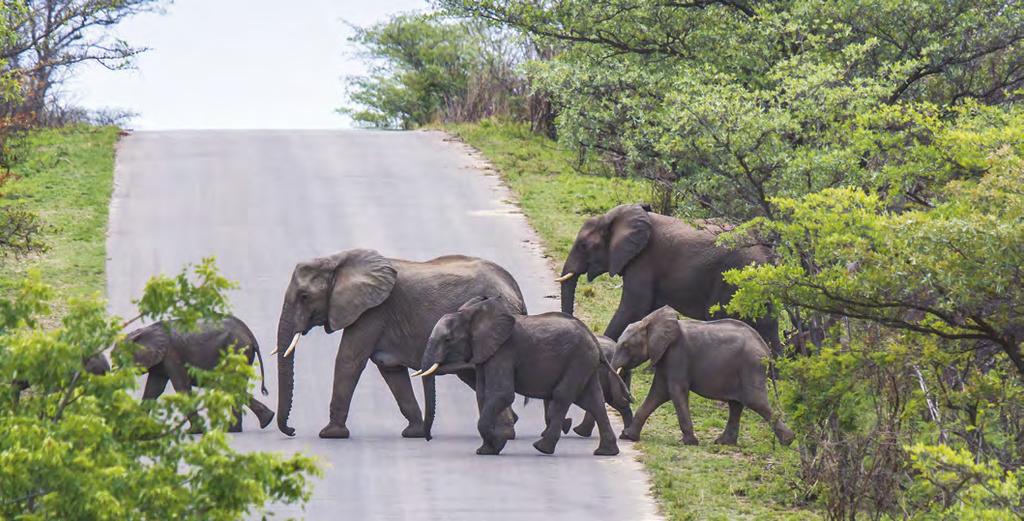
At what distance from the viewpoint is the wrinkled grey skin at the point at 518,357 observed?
679 inches

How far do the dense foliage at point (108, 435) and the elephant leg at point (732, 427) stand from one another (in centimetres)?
869

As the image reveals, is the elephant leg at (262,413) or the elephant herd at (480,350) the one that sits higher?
the elephant herd at (480,350)

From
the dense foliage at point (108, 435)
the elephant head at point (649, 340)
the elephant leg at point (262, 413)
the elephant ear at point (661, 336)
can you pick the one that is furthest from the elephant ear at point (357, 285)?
the dense foliage at point (108, 435)

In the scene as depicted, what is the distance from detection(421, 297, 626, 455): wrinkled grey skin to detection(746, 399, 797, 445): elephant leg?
5.42ft

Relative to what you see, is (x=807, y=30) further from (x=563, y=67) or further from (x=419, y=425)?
(x=419, y=425)

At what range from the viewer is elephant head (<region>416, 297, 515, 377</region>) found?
56.6 ft

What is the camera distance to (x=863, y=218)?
50.7 feet

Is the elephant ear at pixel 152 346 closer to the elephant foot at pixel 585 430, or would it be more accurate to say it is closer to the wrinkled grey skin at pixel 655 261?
the elephant foot at pixel 585 430

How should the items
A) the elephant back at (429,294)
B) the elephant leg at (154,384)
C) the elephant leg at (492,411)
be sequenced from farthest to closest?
the elephant back at (429,294), the elephant leg at (154,384), the elephant leg at (492,411)

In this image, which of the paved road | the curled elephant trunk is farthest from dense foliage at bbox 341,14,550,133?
the curled elephant trunk

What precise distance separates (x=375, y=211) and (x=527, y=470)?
16.3 metres

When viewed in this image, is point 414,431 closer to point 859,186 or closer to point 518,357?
point 518,357

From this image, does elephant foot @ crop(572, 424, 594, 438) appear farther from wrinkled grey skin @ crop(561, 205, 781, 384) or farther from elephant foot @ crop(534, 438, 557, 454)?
wrinkled grey skin @ crop(561, 205, 781, 384)

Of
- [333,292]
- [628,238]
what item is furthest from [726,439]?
[628,238]
